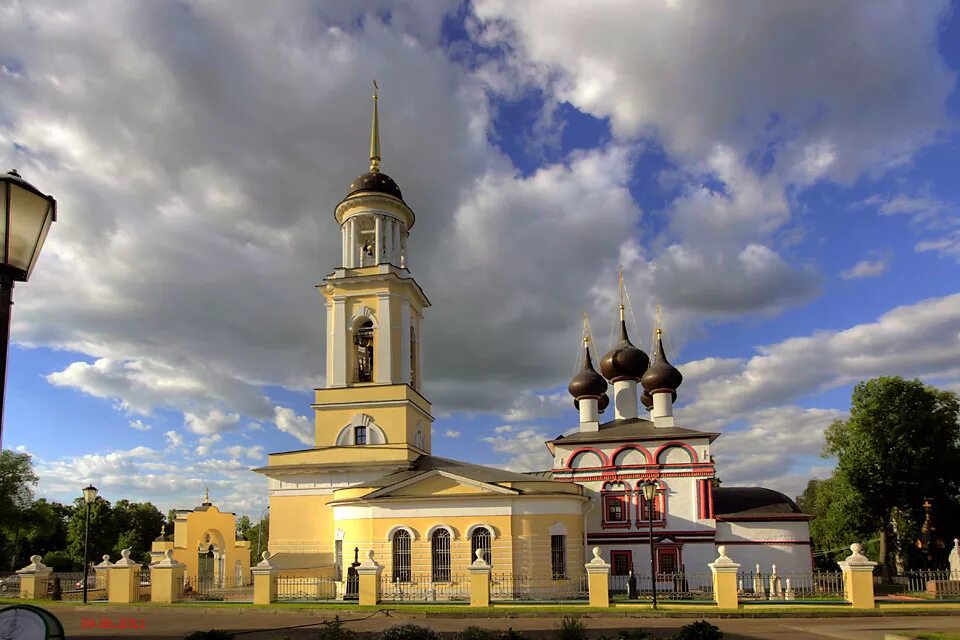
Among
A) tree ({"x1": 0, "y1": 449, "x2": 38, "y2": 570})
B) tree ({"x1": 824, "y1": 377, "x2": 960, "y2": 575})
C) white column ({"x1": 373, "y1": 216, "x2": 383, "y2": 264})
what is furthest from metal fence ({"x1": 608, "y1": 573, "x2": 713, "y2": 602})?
tree ({"x1": 0, "y1": 449, "x2": 38, "y2": 570})

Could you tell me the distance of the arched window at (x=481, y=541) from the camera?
25.6 m

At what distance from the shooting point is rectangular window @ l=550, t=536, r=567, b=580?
2614 centimetres

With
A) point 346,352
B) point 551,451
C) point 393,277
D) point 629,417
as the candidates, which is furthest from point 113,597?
point 629,417

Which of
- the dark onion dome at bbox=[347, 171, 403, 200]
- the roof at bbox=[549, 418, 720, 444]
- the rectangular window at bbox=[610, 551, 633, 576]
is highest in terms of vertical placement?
the dark onion dome at bbox=[347, 171, 403, 200]

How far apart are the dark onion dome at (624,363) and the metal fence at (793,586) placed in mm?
11100

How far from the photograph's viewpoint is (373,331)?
32.9 m

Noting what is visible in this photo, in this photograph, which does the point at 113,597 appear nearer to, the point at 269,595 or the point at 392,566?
the point at 269,595

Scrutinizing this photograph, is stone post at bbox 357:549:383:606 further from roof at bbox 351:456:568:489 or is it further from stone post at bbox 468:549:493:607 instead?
roof at bbox 351:456:568:489

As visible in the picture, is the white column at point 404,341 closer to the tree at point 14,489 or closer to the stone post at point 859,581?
the stone post at point 859,581

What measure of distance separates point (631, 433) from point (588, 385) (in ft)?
12.6

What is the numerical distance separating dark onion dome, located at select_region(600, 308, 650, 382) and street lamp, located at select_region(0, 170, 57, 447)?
1381 inches

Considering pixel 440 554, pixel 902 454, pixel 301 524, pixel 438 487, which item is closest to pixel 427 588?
pixel 440 554

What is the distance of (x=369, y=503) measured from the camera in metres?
26.5

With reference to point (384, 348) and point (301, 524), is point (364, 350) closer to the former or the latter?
point (384, 348)
